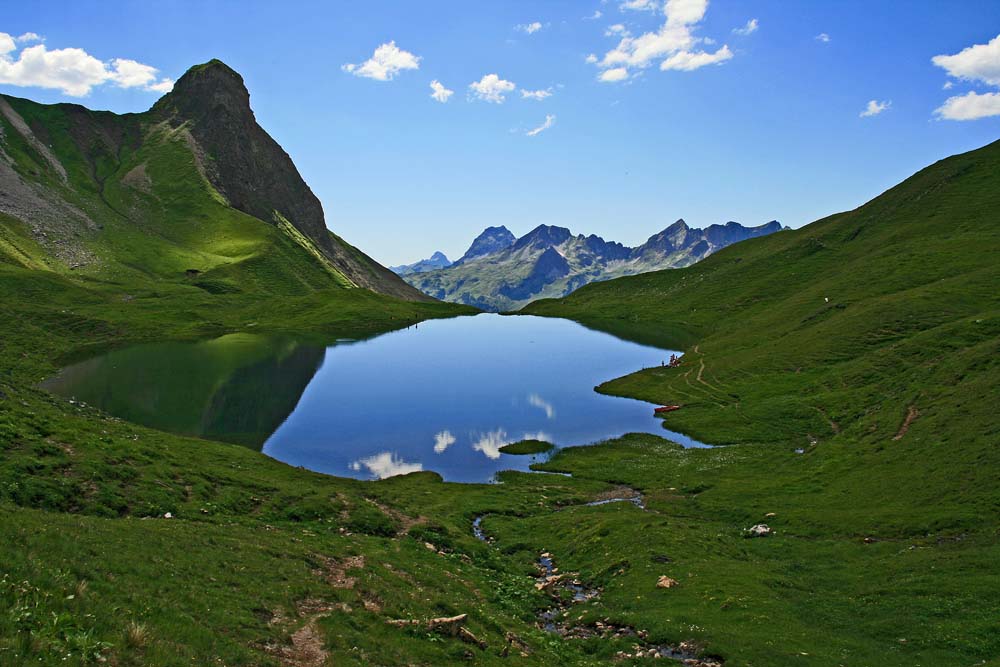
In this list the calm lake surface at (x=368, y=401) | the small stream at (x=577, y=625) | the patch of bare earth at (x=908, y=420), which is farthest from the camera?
the calm lake surface at (x=368, y=401)

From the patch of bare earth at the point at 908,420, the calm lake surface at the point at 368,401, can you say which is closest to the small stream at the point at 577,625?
the calm lake surface at the point at 368,401

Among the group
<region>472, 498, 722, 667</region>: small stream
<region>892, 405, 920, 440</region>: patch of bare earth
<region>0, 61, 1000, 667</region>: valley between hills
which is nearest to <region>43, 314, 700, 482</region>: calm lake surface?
<region>0, 61, 1000, 667</region>: valley between hills

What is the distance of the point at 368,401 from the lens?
106438mm

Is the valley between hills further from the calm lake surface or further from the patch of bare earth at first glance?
the calm lake surface

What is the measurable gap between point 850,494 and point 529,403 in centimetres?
6306

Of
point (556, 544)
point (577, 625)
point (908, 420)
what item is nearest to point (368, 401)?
point (556, 544)

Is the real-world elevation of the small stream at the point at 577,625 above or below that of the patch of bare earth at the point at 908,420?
below

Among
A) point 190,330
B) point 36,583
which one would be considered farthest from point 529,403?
point 190,330

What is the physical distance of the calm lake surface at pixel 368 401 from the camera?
260ft

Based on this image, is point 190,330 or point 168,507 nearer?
point 168,507

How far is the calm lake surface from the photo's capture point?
79250 millimetres

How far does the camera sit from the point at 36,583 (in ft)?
55.8

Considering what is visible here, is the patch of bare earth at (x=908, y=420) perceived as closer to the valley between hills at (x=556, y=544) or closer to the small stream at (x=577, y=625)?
the valley between hills at (x=556, y=544)

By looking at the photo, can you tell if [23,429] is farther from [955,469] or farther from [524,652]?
[955,469]
